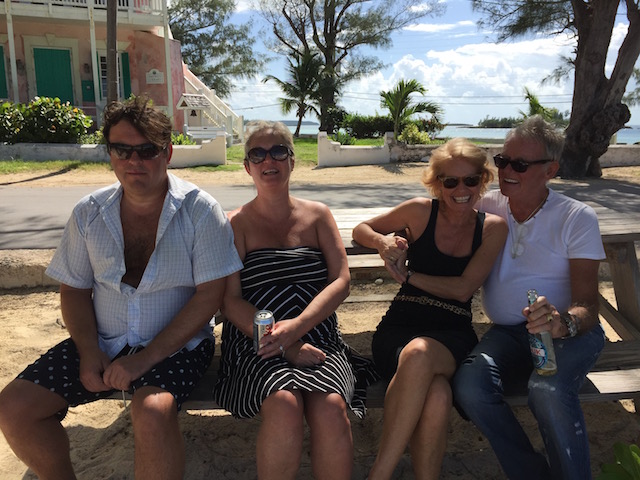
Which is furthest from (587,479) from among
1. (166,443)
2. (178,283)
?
(178,283)

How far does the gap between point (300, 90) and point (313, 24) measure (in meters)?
5.22

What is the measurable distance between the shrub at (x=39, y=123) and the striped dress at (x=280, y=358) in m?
14.6

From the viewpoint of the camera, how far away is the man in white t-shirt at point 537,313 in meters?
2.31

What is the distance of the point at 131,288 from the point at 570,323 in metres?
1.97

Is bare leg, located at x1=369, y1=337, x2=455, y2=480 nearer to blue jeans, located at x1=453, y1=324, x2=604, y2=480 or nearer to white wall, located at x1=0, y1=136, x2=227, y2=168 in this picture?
blue jeans, located at x1=453, y1=324, x2=604, y2=480

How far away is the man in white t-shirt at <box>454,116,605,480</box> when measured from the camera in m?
2.31

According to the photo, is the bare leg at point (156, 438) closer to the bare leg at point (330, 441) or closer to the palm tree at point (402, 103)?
the bare leg at point (330, 441)

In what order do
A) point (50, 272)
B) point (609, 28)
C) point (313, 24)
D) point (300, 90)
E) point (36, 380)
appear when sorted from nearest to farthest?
point (36, 380) → point (50, 272) → point (609, 28) → point (300, 90) → point (313, 24)

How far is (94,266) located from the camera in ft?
8.45

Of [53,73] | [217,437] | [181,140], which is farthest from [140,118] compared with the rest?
[53,73]

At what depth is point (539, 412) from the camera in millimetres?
2332

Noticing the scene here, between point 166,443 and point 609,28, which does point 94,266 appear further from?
point 609,28

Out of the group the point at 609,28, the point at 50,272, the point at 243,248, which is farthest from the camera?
the point at 609,28

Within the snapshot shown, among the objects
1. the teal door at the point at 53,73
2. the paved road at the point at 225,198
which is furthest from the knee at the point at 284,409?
the teal door at the point at 53,73
